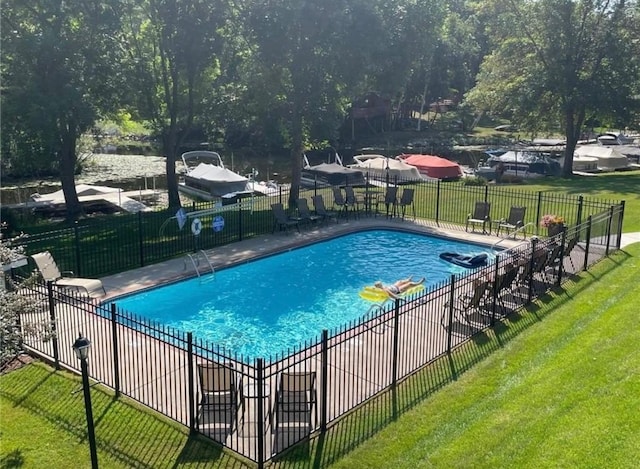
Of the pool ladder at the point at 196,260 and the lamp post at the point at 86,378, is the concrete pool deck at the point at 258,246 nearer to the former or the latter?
the pool ladder at the point at 196,260

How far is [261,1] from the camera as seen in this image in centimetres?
2408

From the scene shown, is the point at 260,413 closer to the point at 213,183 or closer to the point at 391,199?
the point at 391,199

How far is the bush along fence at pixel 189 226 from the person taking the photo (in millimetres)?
17792

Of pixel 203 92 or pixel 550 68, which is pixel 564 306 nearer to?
pixel 203 92

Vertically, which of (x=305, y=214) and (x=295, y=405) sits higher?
(x=305, y=214)

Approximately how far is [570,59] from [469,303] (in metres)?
29.1

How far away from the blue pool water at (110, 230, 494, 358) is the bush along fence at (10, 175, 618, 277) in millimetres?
2232

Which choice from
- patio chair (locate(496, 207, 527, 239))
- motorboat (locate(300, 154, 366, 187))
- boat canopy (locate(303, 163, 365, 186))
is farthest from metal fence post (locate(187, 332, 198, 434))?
boat canopy (locate(303, 163, 365, 186))

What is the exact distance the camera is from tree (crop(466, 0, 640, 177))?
116 ft

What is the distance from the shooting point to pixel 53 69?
21.3m

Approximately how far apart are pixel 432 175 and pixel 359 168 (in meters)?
4.79

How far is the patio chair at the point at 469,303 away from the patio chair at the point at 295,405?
4589mm

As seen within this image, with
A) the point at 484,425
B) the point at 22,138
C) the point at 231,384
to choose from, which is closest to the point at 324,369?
the point at 231,384

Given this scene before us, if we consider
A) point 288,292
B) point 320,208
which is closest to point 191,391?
point 288,292
